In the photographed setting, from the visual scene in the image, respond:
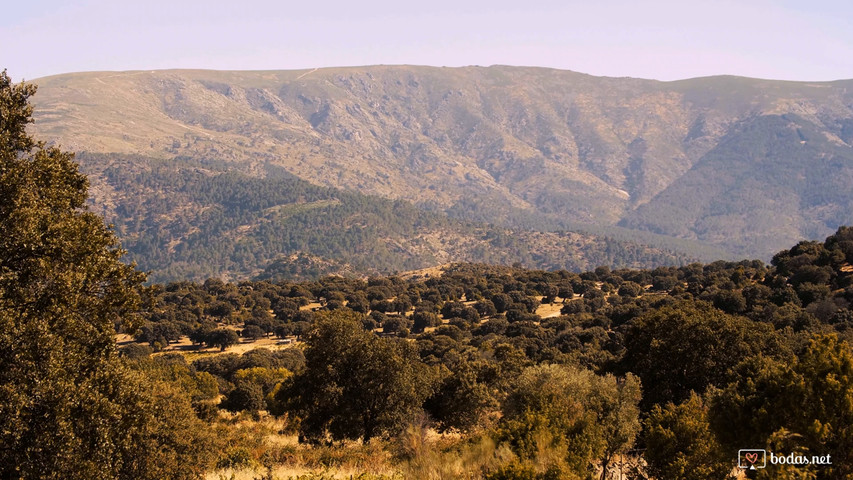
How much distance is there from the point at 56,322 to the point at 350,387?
2058 centimetres

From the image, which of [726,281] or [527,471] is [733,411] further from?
[726,281]

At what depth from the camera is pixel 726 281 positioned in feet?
312

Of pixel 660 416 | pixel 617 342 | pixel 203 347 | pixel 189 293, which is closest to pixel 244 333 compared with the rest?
pixel 203 347

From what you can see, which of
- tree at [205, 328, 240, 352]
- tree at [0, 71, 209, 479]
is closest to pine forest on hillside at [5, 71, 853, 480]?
tree at [0, 71, 209, 479]

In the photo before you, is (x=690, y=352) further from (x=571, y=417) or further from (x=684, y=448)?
(x=684, y=448)

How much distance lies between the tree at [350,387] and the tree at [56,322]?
1609 centimetres

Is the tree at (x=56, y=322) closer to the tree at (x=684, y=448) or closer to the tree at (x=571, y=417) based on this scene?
the tree at (x=571, y=417)

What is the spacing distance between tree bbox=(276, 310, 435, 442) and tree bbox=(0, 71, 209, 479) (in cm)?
1609

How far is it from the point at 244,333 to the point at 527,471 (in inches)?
4129

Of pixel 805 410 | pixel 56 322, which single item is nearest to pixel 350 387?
pixel 56 322
